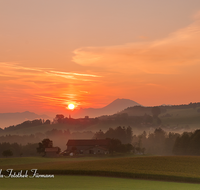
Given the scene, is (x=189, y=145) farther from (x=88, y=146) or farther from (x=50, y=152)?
(x=50, y=152)

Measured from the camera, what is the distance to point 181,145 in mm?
167250

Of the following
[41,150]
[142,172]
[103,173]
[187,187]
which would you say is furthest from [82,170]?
Answer: [41,150]

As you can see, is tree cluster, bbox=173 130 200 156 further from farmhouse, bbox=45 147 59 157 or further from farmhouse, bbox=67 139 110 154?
farmhouse, bbox=45 147 59 157

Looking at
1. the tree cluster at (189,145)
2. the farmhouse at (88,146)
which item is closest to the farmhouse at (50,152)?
the farmhouse at (88,146)

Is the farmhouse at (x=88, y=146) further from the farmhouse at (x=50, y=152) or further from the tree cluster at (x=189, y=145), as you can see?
the tree cluster at (x=189, y=145)

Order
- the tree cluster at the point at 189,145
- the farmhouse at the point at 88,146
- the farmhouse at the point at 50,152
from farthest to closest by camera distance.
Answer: the farmhouse at the point at 88,146 → the tree cluster at the point at 189,145 → the farmhouse at the point at 50,152

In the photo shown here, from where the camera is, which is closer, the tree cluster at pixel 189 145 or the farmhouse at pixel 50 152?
the farmhouse at pixel 50 152

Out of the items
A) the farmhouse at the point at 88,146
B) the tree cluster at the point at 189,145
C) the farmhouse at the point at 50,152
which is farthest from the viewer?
the farmhouse at the point at 88,146

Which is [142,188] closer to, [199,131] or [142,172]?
[142,172]

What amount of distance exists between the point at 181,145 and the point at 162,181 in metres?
113

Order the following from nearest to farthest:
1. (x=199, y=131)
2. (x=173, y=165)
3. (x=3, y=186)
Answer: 1. (x=3, y=186)
2. (x=173, y=165)
3. (x=199, y=131)

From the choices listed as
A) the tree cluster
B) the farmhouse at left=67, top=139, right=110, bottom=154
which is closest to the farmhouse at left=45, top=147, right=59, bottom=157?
the farmhouse at left=67, top=139, right=110, bottom=154

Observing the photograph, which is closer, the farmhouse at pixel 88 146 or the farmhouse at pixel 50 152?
the farmhouse at pixel 50 152

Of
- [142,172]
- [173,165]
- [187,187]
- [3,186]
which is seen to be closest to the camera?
[3,186]
